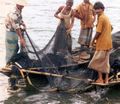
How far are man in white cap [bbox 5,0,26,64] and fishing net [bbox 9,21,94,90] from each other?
235 millimetres

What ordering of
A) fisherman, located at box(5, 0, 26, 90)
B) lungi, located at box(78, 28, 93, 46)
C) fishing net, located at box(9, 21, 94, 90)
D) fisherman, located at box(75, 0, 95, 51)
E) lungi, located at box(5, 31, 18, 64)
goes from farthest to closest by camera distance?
fisherman, located at box(75, 0, 95, 51) → lungi, located at box(78, 28, 93, 46) → lungi, located at box(5, 31, 18, 64) → fisherman, located at box(5, 0, 26, 90) → fishing net, located at box(9, 21, 94, 90)

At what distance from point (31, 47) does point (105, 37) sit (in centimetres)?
229

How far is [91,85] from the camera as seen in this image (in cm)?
1305

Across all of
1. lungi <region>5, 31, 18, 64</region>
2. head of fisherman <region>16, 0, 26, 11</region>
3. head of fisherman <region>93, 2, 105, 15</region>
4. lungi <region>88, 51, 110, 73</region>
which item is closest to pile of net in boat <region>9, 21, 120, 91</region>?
lungi <region>5, 31, 18, 64</region>

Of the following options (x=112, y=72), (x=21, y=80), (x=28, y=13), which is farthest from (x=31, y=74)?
(x=28, y=13)

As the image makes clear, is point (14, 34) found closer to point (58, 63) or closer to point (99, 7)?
point (58, 63)

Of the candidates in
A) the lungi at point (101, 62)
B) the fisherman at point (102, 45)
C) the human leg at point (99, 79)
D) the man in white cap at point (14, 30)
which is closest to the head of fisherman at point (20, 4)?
the man in white cap at point (14, 30)

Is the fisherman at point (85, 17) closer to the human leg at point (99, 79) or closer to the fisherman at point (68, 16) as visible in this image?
the fisherman at point (68, 16)

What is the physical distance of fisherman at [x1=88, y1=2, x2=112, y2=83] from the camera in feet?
41.7

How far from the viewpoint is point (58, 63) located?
13.8m

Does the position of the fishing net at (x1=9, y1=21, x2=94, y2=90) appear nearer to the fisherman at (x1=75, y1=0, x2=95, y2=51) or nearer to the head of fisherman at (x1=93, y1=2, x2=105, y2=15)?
the fisherman at (x1=75, y1=0, x2=95, y2=51)

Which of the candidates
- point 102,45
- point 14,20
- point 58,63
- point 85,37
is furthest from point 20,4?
point 85,37

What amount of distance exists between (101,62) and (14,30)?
2683 mm

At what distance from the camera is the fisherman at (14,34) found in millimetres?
13516
